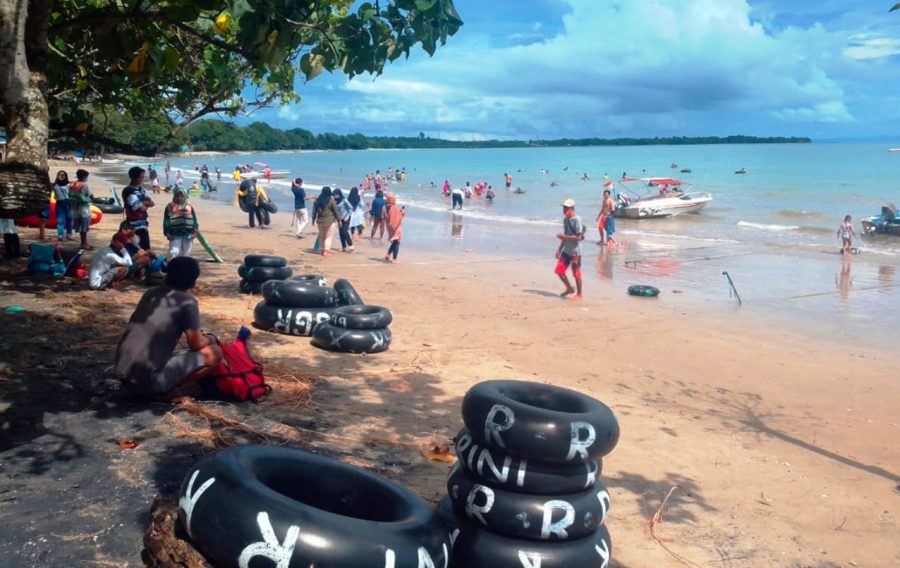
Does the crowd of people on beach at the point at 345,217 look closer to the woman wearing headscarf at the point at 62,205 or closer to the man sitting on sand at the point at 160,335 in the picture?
the woman wearing headscarf at the point at 62,205

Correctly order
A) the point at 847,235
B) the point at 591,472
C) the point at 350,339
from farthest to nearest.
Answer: the point at 847,235 < the point at 350,339 < the point at 591,472

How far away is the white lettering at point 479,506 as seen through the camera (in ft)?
12.4

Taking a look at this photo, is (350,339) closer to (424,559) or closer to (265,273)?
(265,273)

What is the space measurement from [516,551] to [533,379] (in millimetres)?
4617

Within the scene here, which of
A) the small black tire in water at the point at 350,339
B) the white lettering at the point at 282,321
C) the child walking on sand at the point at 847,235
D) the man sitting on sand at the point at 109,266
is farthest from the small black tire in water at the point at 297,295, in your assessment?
the child walking on sand at the point at 847,235

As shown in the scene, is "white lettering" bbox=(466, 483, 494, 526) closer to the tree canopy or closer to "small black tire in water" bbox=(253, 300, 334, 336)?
the tree canopy

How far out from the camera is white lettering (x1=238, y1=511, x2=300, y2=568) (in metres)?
3.02

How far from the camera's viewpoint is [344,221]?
19.0 metres

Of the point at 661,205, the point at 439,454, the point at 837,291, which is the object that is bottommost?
the point at 439,454

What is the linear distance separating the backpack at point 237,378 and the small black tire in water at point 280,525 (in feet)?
8.15

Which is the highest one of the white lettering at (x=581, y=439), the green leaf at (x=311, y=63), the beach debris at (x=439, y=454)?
the green leaf at (x=311, y=63)

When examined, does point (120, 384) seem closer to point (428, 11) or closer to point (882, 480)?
point (428, 11)

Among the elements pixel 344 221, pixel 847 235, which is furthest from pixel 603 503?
pixel 847 235

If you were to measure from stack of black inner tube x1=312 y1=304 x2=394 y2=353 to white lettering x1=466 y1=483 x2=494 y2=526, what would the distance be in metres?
4.99
